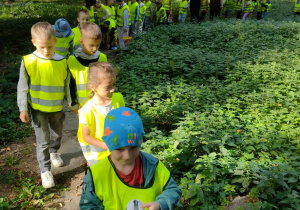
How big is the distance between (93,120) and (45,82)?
1076 millimetres

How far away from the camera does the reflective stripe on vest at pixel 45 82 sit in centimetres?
344

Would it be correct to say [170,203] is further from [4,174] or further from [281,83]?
[281,83]

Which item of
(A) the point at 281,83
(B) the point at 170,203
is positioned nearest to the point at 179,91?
(A) the point at 281,83

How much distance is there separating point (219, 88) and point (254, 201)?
3246mm

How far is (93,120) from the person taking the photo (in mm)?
2832

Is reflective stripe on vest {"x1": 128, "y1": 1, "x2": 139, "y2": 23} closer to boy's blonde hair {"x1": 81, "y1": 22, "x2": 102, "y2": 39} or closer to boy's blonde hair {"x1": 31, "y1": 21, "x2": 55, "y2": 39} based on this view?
boy's blonde hair {"x1": 81, "y1": 22, "x2": 102, "y2": 39}

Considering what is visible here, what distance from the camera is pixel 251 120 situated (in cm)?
482

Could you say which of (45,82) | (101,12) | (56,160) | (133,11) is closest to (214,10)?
(133,11)

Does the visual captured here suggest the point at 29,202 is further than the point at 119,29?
No

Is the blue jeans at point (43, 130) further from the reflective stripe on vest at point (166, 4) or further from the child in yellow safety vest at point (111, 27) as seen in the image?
the reflective stripe on vest at point (166, 4)

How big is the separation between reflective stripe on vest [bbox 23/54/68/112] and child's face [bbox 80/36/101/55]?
320mm

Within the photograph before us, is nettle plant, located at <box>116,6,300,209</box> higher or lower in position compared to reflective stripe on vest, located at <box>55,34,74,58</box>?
lower

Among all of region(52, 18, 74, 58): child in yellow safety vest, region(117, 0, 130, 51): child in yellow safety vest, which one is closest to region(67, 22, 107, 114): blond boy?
region(52, 18, 74, 58): child in yellow safety vest

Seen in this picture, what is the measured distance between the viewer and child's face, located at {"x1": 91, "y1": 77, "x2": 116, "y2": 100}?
2.80m
